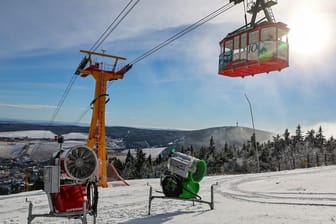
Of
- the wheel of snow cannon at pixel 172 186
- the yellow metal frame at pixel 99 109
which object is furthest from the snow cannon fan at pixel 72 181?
the yellow metal frame at pixel 99 109

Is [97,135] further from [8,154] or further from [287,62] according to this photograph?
[8,154]

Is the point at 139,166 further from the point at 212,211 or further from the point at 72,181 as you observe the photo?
the point at 72,181

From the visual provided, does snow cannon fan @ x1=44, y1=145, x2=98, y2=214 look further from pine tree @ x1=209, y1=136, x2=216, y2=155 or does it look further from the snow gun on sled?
pine tree @ x1=209, y1=136, x2=216, y2=155

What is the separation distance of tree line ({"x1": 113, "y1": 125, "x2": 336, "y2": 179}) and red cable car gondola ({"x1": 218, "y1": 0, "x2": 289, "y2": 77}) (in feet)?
243

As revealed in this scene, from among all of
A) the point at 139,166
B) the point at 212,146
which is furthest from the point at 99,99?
the point at 212,146

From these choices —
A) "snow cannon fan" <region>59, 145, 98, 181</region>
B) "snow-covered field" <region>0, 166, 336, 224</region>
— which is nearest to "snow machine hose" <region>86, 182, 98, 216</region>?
"snow cannon fan" <region>59, 145, 98, 181</region>

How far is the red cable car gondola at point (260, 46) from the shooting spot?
1554 cm

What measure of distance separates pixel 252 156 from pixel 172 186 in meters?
97.3

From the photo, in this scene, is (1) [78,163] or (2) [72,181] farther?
(1) [78,163]

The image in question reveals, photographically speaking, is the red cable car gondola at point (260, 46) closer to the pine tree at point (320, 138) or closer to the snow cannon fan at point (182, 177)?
the snow cannon fan at point (182, 177)

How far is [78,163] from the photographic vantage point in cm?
1017

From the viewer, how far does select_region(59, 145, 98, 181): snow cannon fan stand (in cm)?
994

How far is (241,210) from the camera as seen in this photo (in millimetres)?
11836

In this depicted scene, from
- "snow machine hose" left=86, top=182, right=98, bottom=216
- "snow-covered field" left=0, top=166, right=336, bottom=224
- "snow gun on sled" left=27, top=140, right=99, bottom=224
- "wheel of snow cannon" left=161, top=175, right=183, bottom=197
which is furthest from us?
"wheel of snow cannon" left=161, top=175, right=183, bottom=197
